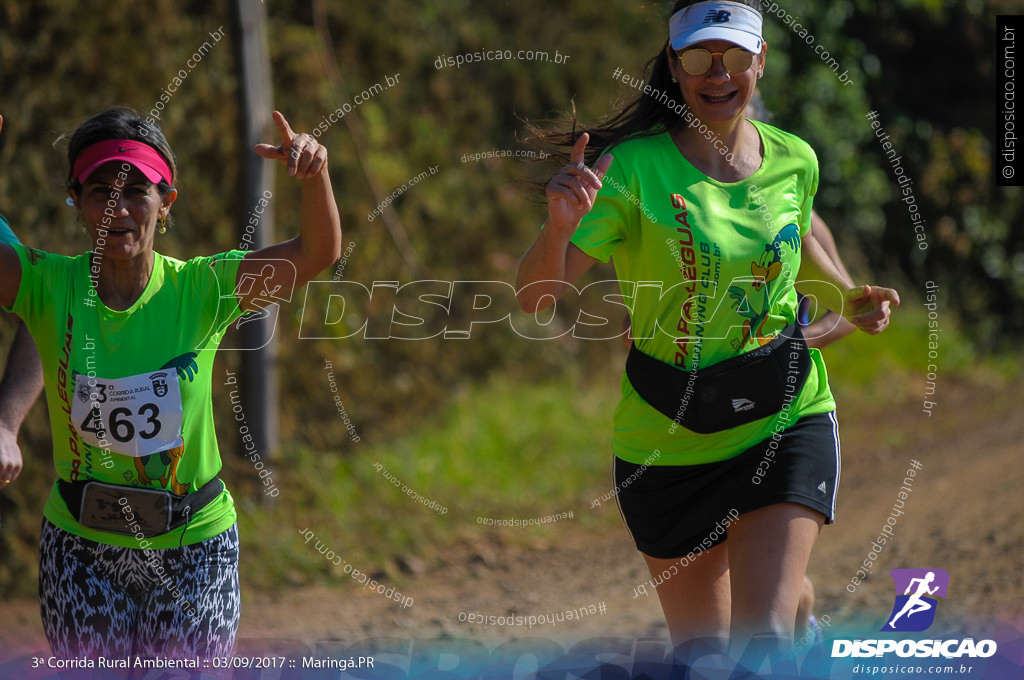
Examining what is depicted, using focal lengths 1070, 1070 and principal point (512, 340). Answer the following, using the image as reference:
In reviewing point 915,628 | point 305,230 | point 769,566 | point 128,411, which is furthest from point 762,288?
point 128,411

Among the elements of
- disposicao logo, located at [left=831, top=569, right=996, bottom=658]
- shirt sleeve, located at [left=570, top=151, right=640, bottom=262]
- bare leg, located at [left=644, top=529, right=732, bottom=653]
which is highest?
shirt sleeve, located at [left=570, top=151, right=640, bottom=262]

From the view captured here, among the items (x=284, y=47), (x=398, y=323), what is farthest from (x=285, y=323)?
(x=284, y=47)

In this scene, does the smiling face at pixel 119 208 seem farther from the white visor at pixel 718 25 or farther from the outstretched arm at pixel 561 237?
the white visor at pixel 718 25

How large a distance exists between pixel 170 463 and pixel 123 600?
32 cm

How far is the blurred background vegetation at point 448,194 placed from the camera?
4746mm

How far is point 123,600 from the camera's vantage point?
2.40 meters

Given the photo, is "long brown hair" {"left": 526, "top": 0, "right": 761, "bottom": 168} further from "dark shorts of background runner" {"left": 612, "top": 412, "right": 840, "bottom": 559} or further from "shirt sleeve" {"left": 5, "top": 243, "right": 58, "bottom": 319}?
"shirt sleeve" {"left": 5, "top": 243, "right": 58, "bottom": 319}

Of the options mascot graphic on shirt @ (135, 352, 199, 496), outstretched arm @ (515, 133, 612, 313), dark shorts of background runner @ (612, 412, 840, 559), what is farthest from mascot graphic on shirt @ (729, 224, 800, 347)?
mascot graphic on shirt @ (135, 352, 199, 496)

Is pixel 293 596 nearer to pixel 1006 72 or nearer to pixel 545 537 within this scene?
pixel 545 537

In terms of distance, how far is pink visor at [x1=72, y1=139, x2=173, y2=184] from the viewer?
2.44 meters

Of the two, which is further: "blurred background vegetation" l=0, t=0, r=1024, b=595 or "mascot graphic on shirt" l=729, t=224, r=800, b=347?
"blurred background vegetation" l=0, t=0, r=1024, b=595

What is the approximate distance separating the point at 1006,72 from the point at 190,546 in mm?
5053

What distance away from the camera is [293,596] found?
4801mm

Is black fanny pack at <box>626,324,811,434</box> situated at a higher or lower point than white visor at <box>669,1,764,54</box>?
lower
